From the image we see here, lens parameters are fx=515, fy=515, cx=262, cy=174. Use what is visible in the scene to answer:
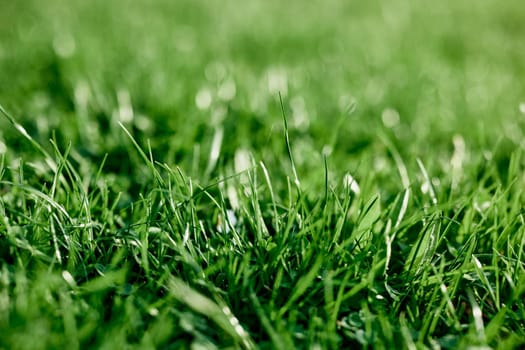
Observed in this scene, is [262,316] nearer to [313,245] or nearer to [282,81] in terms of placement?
[313,245]

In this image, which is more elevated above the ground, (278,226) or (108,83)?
(108,83)

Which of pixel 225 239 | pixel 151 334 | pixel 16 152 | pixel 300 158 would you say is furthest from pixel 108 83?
pixel 151 334

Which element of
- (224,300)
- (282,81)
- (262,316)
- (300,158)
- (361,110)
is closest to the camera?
(262,316)

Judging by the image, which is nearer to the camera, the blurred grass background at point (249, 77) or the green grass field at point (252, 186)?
the green grass field at point (252, 186)

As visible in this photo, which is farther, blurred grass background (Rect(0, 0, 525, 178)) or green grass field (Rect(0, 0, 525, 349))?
blurred grass background (Rect(0, 0, 525, 178))

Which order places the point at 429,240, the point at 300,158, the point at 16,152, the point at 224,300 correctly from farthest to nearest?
the point at 300,158 → the point at 16,152 → the point at 429,240 → the point at 224,300

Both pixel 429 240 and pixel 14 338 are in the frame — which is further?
pixel 429 240

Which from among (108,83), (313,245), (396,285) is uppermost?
(108,83)

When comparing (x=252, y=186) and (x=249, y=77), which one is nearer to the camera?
(x=252, y=186)
